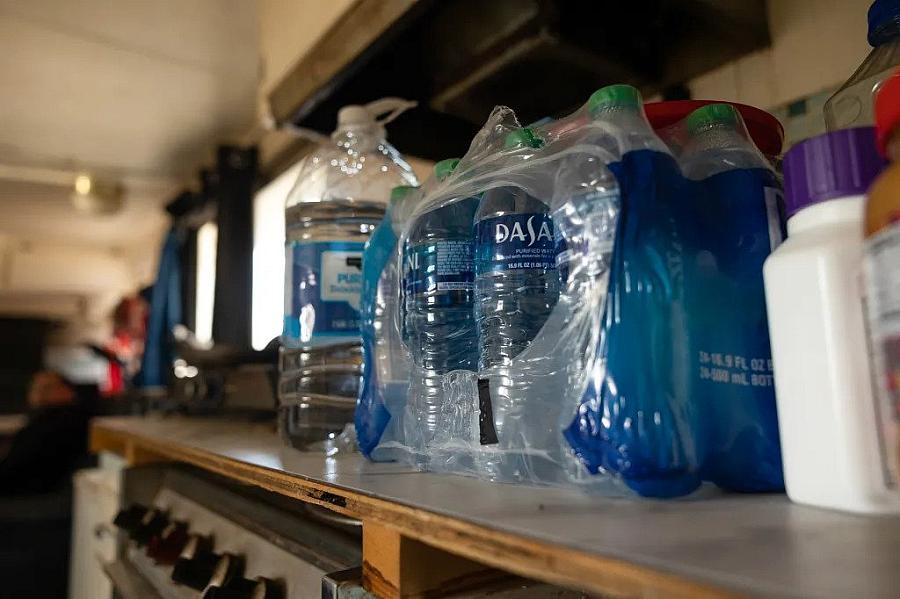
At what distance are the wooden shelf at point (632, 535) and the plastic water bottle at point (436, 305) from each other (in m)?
0.08

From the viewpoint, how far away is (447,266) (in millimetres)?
583

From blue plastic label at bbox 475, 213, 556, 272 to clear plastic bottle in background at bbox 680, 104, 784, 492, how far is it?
12cm

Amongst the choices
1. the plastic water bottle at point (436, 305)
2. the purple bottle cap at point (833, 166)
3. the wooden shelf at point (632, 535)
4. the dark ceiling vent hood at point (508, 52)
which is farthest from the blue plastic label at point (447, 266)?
the dark ceiling vent hood at point (508, 52)

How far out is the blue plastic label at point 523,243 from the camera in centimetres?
52

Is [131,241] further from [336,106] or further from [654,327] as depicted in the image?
[654,327]

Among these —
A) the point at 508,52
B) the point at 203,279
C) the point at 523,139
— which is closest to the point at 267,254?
the point at 203,279

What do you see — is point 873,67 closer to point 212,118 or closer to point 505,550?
point 505,550

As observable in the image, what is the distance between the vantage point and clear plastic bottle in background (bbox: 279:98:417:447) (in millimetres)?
756

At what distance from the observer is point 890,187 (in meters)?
Answer: 0.31

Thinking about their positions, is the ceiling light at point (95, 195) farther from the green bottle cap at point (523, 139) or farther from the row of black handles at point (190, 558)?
the green bottle cap at point (523, 139)

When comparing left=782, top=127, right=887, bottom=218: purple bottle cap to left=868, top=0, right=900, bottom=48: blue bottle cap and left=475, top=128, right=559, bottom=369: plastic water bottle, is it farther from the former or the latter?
left=868, top=0, right=900, bottom=48: blue bottle cap

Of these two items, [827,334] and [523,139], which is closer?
[827,334]

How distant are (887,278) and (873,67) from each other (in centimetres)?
45

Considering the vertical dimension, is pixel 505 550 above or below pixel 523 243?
below
